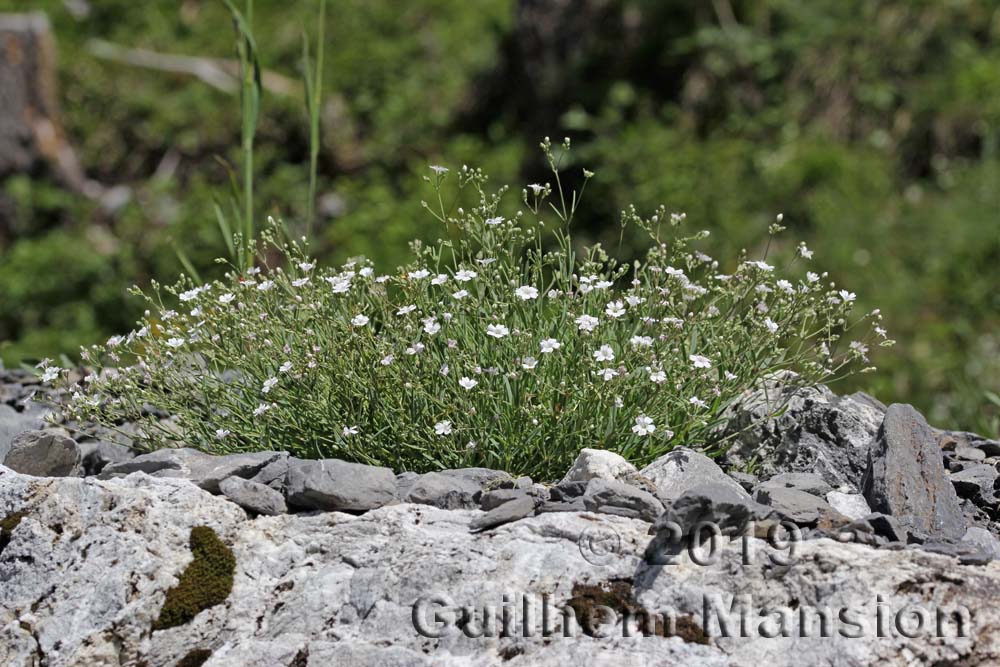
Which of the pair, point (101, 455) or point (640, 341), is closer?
point (640, 341)

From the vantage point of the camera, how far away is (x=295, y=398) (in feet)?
10.9

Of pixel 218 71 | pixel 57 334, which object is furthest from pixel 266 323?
pixel 218 71

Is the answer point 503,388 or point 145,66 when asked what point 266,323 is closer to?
point 503,388

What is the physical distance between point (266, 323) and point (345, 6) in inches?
311

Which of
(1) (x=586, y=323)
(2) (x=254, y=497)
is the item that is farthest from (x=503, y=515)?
(2) (x=254, y=497)

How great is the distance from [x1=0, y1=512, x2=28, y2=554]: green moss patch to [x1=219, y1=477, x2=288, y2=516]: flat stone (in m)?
0.51

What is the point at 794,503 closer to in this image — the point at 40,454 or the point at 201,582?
the point at 201,582

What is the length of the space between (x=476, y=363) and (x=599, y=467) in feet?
1.65

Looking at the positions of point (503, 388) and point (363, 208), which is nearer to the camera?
point (503, 388)

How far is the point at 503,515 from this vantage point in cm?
289

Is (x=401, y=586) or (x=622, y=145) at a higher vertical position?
(x=622, y=145)

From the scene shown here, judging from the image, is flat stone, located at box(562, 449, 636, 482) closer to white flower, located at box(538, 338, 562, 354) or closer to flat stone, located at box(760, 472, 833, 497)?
white flower, located at box(538, 338, 562, 354)

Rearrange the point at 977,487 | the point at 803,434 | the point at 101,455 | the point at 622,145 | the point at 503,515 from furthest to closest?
the point at 622,145, the point at 101,455, the point at 803,434, the point at 977,487, the point at 503,515

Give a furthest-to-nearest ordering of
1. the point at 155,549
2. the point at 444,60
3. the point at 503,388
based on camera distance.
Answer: the point at 444,60, the point at 503,388, the point at 155,549
